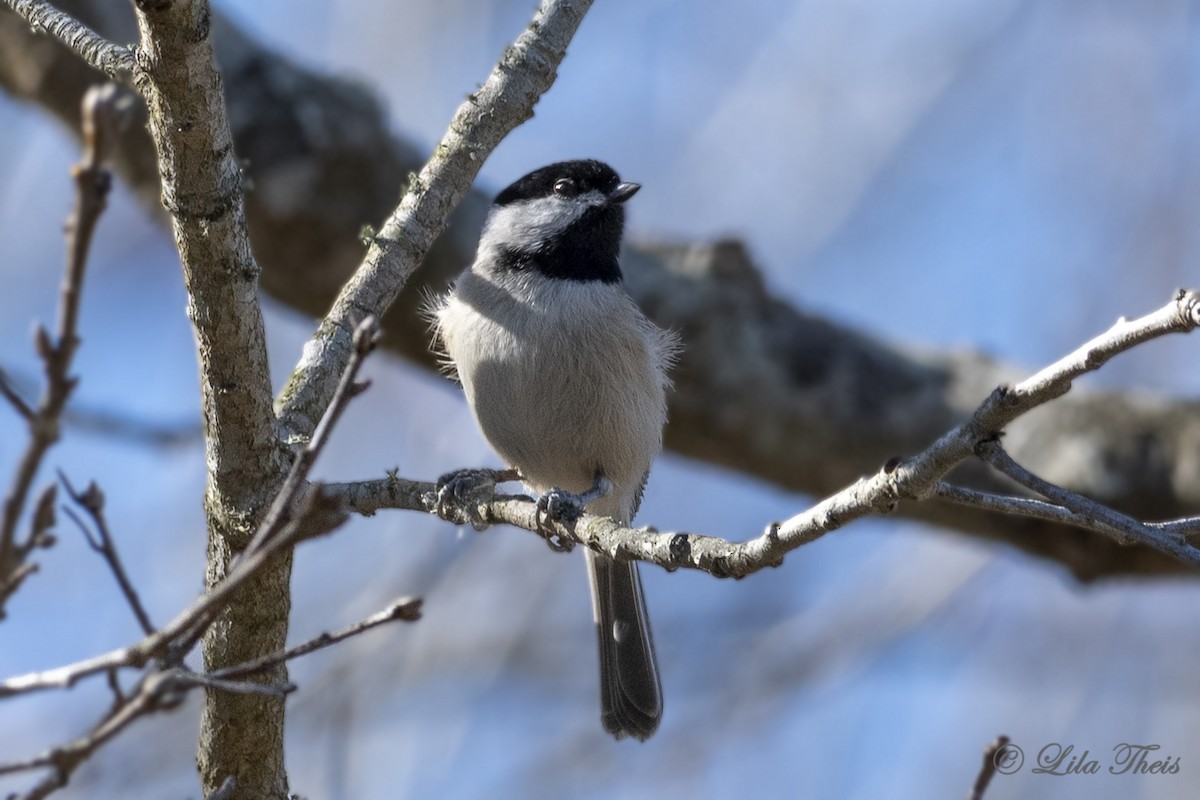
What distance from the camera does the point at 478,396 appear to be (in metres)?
3.86

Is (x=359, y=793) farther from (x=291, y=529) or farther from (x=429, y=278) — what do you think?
(x=291, y=529)

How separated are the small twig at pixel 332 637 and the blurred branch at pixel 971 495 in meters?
0.59

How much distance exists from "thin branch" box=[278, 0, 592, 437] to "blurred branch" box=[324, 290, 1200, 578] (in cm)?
94

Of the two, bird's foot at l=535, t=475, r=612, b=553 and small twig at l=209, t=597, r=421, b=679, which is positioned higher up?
bird's foot at l=535, t=475, r=612, b=553

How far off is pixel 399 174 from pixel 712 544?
3.97 metres

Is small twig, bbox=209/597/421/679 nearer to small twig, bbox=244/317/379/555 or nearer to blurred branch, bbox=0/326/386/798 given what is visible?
blurred branch, bbox=0/326/386/798

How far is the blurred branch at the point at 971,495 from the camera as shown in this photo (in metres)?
1.70

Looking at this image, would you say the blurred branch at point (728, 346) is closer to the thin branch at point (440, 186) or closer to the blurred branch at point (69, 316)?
the thin branch at point (440, 186)

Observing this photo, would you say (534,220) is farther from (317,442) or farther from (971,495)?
(317,442)

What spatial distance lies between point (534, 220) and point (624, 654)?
1689 mm

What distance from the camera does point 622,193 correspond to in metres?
4.50

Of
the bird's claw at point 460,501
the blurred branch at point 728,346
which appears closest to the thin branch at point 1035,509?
the bird's claw at point 460,501

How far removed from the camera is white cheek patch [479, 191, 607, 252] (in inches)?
168

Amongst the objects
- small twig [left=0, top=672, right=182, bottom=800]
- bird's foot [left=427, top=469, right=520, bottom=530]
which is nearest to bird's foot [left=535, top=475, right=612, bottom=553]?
bird's foot [left=427, top=469, right=520, bottom=530]
